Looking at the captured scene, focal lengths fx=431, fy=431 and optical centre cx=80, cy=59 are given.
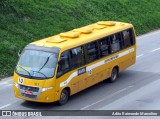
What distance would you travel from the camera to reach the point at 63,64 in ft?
56.2

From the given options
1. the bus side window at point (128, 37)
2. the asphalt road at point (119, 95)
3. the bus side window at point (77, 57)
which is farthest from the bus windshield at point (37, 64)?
the bus side window at point (128, 37)

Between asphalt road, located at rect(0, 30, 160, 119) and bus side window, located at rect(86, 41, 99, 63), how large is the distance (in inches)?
59.9

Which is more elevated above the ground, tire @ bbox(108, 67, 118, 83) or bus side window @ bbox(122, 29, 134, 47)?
bus side window @ bbox(122, 29, 134, 47)

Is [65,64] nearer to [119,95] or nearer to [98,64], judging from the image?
[98,64]

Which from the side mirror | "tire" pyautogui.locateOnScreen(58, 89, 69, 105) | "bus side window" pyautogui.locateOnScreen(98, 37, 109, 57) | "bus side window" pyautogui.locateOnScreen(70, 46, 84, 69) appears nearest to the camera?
the side mirror

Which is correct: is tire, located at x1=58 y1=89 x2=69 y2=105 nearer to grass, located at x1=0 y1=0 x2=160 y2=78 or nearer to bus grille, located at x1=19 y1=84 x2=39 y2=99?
bus grille, located at x1=19 y1=84 x2=39 y2=99

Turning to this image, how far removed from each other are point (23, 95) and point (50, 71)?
4.74 feet

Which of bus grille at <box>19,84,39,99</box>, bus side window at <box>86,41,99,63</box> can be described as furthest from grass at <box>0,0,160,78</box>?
bus side window at <box>86,41,99,63</box>

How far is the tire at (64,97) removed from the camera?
56.2 feet

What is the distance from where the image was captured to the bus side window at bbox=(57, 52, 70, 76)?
55.5 feet

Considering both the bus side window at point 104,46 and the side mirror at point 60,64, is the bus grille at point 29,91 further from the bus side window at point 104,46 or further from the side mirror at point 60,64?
the bus side window at point 104,46

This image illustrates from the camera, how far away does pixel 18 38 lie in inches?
1008

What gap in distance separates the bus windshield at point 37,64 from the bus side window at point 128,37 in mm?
5665

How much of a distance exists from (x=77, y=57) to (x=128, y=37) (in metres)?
4.76
